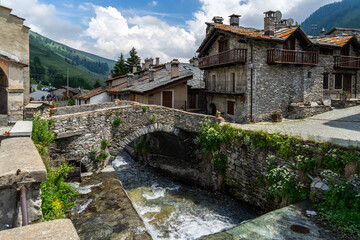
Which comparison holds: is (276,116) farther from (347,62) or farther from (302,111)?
(347,62)

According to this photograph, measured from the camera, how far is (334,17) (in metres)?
136

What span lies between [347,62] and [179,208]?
22.2 m

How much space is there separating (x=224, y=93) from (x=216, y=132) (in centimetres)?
746

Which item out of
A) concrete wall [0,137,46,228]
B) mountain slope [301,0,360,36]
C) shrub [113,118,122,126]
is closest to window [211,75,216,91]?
shrub [113,118,122,126]

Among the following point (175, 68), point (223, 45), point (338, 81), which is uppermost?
point (223, 45)

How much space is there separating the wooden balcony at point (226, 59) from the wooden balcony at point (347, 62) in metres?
11.2

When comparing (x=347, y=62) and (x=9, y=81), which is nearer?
(x=9, y=81)

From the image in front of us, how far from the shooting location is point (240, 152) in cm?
1369

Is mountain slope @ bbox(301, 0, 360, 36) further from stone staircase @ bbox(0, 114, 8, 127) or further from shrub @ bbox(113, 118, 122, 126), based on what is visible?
stone staircase @ bbox(0, 114, 8, 127)

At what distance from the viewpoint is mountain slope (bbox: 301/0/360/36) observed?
118 meters

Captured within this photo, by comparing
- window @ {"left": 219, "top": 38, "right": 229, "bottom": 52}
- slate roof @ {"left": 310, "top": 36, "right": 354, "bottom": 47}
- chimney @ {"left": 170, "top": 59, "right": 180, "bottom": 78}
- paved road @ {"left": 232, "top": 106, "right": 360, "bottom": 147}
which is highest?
slate roof @ {"left": 310, "top": 36, "right": 354, "bottom": 47}

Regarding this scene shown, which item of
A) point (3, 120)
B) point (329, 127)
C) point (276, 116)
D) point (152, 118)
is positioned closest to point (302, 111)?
point (276, 116)

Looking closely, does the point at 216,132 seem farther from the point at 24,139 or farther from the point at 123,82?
the point at 123,82

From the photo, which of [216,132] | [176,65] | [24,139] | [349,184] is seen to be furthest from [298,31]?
[24,139]
